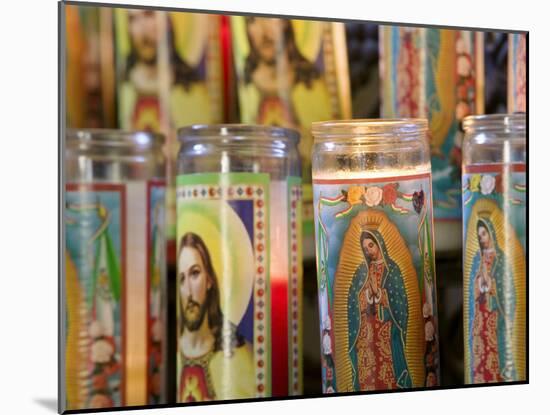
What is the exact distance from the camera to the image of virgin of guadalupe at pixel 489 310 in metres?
1.69

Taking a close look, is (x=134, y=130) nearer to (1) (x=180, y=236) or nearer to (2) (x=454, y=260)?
(1) (x=180, y=236)

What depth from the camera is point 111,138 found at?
1497mm

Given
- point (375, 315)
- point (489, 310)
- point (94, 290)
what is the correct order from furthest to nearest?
point (489, 310) → point (375, 315) → point (94, 290)

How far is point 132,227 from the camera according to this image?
4.95ft

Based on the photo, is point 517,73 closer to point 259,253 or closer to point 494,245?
point 494,245

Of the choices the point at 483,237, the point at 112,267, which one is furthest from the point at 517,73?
the point at 112,267

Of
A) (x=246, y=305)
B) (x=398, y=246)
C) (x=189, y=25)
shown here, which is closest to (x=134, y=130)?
(x=189, y=25)

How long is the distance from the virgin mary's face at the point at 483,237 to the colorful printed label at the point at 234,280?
0.32 metres

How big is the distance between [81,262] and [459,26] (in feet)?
2.41

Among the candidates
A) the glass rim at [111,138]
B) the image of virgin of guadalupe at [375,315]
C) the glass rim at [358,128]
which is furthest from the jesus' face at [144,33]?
the image of virgin of guadalupe at [375,315]

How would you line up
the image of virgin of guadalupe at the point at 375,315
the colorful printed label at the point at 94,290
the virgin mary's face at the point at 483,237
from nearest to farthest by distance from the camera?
the colorful printed label at the point at 94,290
the image of virgin of guadalupe at the point at 375,315
the virgin mary's face at the point at 483,237

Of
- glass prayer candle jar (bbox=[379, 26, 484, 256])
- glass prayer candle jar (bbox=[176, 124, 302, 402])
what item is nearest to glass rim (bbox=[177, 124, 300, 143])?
glass prayer candle jar (bbox=[176, 124, 302, 402])

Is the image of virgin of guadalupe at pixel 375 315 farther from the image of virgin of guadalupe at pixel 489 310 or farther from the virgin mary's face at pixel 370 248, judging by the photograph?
the image of virgin of guadalupe at pixel 489 310

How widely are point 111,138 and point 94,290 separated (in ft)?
0.73
